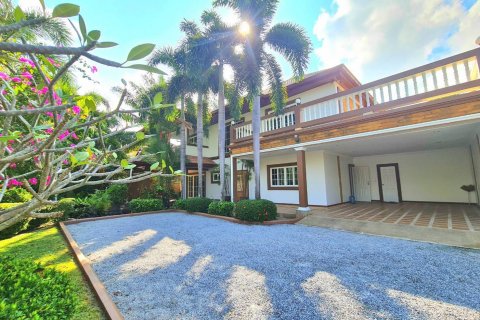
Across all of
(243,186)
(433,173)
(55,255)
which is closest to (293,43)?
(243,186)

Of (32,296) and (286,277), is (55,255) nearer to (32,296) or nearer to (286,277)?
(32,296)

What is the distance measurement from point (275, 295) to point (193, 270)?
5.29 feet

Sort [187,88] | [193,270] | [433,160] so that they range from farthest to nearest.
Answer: [187,88]
[433,160]
[193,270]

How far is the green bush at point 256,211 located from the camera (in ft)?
25.5

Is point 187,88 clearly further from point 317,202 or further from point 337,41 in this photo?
point 317,202

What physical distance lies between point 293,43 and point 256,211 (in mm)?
6700

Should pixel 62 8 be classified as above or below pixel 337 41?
below

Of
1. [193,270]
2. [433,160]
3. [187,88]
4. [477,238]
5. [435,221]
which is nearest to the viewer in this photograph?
[193,270]

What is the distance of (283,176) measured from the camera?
464 inches

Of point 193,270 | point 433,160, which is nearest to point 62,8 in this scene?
point 193,270

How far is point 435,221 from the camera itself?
6453 millimetres

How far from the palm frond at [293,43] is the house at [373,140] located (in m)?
1.43

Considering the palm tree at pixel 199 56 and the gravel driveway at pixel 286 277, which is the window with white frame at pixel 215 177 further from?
the gravel driveway at pixel 286 277

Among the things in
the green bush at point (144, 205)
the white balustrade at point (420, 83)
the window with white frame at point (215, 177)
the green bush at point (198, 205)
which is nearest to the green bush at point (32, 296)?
the green bush at point (198, 205)
